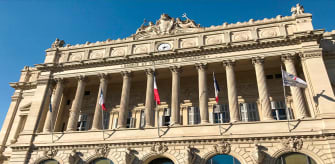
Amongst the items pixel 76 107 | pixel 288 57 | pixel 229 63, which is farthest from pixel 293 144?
pixel 76 107

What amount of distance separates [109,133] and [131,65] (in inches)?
290

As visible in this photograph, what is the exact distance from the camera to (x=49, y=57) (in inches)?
1218

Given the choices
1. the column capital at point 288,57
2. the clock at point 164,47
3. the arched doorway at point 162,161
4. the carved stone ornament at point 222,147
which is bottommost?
the arched doorway at point 162,161

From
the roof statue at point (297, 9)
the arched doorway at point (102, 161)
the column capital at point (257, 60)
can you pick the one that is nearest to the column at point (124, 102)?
the arched doorway at point (102, 161)

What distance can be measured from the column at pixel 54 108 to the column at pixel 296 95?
2194 centimetres

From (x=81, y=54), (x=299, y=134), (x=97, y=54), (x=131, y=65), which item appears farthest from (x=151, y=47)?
(x=299, y=134)

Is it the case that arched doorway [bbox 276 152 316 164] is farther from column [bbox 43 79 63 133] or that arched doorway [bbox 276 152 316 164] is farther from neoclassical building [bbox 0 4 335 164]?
column [bbox 43 79 63 133]

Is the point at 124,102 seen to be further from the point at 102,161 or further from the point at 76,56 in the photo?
the point at 76,56

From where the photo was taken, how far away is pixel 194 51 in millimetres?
26266

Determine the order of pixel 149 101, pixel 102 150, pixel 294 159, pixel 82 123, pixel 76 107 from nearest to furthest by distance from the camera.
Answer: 1. pixel 294 159
2. pixel 102 150
3. pixel 149 101
4. pixel 76 107
5. pixel 82 123

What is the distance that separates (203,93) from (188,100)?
3602 mm

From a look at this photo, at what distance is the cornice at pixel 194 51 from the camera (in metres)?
23.9

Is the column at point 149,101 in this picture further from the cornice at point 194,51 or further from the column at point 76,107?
the column at point 76,107

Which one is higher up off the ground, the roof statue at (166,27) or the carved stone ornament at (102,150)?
the roof statue at (166,27)
